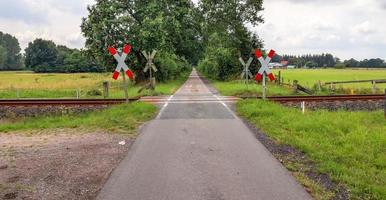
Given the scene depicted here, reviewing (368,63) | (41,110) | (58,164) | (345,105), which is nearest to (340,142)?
(58,164)

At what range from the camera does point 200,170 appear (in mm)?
7586

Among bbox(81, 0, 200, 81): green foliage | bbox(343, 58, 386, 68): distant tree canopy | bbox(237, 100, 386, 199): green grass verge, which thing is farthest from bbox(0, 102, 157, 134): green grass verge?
bbox(343, 58, 386, 68): distant tree canopy

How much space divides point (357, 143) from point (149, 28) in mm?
29431

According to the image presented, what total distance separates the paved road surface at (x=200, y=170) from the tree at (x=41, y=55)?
4862 inches

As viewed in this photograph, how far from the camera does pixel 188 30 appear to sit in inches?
1769

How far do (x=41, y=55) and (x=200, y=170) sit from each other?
130 metres

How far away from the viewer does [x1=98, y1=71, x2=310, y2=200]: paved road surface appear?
245 inches

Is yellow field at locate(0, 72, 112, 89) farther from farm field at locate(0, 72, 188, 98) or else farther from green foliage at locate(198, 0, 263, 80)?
green foliage at locate(198, 0, 263, 80)

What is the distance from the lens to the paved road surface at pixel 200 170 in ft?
20.4

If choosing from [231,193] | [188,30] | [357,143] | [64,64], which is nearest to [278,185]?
[231,193]

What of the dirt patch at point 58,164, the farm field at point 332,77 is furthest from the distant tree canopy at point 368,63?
the dirt patch at point 58,164

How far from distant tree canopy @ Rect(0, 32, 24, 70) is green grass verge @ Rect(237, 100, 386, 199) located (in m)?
143

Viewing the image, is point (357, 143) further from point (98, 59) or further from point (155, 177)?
point (98, 59)

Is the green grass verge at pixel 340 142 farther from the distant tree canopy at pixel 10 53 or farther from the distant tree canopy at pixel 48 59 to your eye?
the distant tree canopy at pixel 10 53
